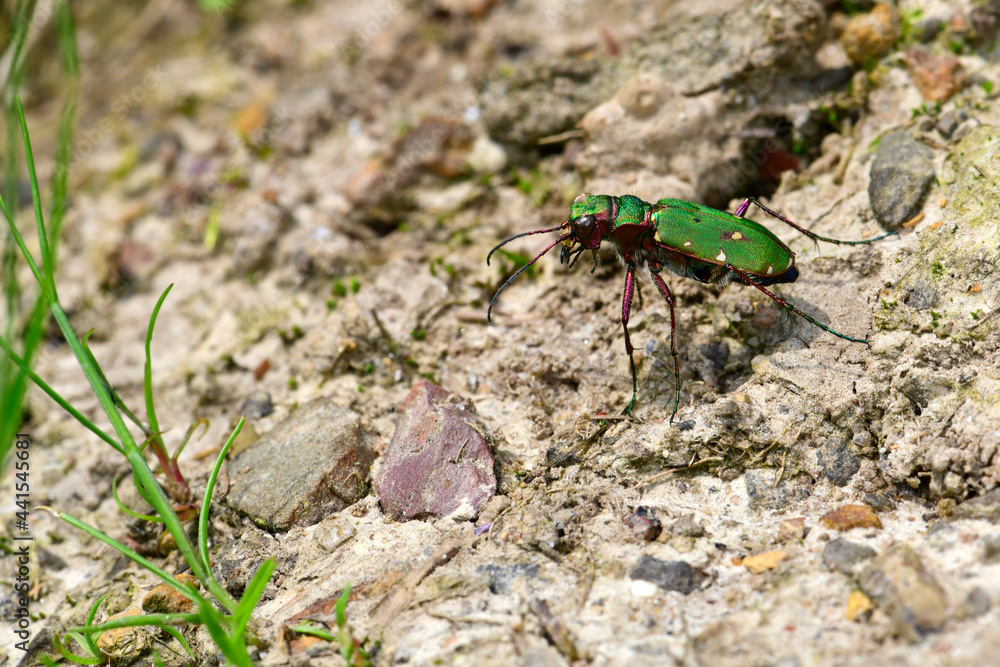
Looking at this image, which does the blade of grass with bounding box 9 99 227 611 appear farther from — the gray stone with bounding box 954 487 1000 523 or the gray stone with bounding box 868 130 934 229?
the gray stone with bounding box 868 130 934 229

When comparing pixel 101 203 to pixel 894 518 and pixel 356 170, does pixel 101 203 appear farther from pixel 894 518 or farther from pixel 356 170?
pixel 894 518

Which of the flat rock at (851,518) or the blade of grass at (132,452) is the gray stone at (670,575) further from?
the blade of grass at (132,452)

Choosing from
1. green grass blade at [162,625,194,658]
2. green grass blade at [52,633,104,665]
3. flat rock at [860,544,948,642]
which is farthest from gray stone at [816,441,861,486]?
green grass blade at [52,633,104,665]

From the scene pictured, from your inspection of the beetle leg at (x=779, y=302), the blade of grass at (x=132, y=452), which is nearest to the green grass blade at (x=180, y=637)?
the blade of grass at (x=132, y=452)

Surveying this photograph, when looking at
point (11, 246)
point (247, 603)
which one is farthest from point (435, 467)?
point (11, 246)

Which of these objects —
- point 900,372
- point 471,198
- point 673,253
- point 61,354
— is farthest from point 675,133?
point 61,354

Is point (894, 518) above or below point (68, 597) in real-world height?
below
